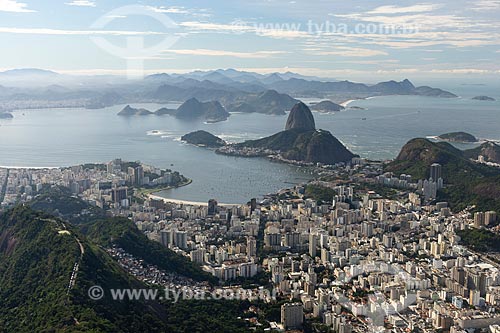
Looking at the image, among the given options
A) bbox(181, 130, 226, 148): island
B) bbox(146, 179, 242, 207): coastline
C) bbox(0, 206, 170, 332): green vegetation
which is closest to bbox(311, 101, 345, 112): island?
bbox(181, 130, 226, 148): island

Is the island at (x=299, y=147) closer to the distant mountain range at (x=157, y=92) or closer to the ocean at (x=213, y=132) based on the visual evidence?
the ocean at (x=213, y=132)

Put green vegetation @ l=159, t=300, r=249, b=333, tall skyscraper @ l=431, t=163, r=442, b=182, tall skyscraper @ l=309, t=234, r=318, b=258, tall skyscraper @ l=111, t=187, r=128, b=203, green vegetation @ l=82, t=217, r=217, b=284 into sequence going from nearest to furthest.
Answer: green vegetation @ l=159, t=300, r=249, b=333
green vegetation @ l=82, t=217, r=217, b=284
tall skyscraper @ l=309, t=234, r=318, b=258
tall skyscraper @ l=111, t=187, r=128, b=203
tall skyscraper @ l=431, t=163, r=442, b=182

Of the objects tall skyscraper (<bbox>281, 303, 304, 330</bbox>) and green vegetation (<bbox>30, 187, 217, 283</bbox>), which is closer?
tall skyscraper (<bbox>281, 303, 304, 330</bbox>)

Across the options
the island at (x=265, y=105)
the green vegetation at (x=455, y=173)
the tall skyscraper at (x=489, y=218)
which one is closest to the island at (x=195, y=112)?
the island at (x=265, y=105)

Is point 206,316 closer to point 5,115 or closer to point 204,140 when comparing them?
point 204,140

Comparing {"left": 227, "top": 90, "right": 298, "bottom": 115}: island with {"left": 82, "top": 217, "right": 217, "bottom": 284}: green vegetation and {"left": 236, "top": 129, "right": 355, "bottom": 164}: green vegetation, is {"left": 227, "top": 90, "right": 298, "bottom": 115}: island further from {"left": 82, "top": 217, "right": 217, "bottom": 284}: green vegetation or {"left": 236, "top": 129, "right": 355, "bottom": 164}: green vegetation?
{"left": 82, "top": 217, "right": 217, "bottom": 284}: green vegetation

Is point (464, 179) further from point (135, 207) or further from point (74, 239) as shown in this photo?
point (74, 239)

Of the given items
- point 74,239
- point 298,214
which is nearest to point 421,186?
point 298,214
